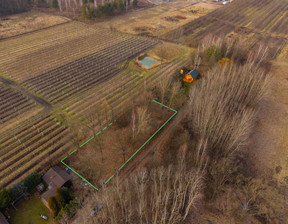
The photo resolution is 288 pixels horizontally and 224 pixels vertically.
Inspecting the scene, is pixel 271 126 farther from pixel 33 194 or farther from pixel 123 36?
pixel 123 36

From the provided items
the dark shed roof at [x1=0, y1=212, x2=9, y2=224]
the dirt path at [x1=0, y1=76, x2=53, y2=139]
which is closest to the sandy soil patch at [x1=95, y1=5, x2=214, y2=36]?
the dirt path at [x1=0, y1=76, x2=53, y2=139]

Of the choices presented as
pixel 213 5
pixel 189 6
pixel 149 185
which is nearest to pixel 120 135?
pixel 149 185

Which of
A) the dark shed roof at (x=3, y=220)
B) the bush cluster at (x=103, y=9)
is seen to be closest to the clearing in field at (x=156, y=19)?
the bush cluster at (x=103, y=9)

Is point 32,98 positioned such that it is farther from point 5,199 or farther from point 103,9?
point 103,9

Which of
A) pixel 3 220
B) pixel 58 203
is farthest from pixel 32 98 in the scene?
pixel 58 203

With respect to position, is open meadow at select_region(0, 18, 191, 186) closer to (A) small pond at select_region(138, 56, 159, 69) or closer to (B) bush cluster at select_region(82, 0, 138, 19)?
(A) small pond at select_region(138, 56, 159, 69)

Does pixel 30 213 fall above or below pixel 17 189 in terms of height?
below
